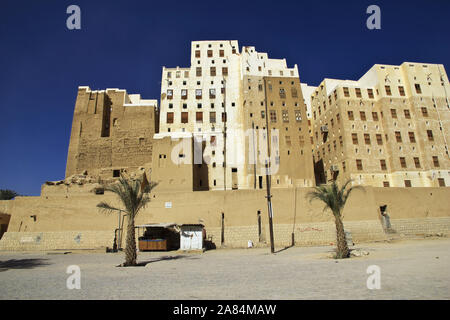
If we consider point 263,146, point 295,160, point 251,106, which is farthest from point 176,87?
point 295,160

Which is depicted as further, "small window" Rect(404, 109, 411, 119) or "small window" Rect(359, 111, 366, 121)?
"small window" Rect(404, 109, 411, 119)

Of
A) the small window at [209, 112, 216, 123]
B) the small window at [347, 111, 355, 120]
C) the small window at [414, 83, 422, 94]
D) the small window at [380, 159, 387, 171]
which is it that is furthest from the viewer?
the small window at [209, 112, 216, 123]

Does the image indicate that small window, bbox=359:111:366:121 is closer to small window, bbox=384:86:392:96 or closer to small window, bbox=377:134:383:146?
small window, bbox=377:134:383:146

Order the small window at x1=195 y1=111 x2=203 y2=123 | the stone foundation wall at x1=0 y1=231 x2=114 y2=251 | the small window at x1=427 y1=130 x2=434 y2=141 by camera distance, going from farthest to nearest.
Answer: the small window at x1=195 y1=111 x2=203 y2=123, the small window at x1=427 y1=130 x2=434 y2=141, the stone foundation wall at x1=0 y1=231 x2=114 y2=251

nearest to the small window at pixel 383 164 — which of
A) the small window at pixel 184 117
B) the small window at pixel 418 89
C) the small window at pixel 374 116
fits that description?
the small window at pixel 374 116

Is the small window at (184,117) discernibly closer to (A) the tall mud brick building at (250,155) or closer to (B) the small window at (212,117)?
(A) the tall mud brick building at (250,155)

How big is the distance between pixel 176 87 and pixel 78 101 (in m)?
17.0

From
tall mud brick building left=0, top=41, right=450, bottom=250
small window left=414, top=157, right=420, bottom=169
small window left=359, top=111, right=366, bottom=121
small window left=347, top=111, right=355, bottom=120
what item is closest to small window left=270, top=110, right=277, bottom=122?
tall mud brick building left=0, top=41, right=450, bottom=250

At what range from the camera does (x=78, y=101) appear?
1901 inches

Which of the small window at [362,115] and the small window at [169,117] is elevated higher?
the small window at [169,117]

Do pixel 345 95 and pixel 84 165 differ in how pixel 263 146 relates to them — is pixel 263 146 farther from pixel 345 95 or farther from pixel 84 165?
pixel 84 165

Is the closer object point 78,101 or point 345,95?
point 345,95
